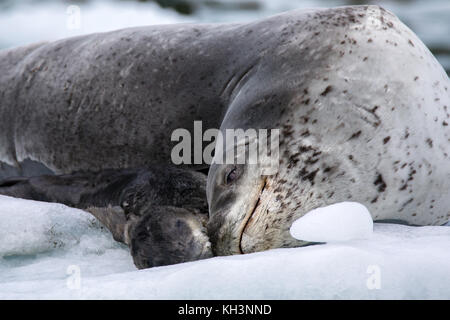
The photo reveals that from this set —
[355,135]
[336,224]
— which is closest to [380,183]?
[355,135]

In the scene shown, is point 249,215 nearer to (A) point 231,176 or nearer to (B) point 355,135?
(A) point 231,176

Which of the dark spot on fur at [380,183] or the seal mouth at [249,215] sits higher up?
the dark spot on fur at [380,183]

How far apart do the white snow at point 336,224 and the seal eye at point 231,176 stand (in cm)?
27

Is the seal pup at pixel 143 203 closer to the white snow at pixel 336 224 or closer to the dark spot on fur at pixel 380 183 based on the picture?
the white snow at pixel 336 224

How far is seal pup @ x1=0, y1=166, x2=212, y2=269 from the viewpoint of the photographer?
8.12 ft

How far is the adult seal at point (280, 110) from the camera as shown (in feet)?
8.36

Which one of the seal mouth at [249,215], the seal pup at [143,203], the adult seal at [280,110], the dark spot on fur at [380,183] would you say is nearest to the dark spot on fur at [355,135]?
the adult seal at [280,110]

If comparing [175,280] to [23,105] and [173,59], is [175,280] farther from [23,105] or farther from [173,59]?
[23,105]

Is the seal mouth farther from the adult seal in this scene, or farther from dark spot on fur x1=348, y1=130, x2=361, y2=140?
dark spot on fur x1=348, y1=130, x2=361, y2=140

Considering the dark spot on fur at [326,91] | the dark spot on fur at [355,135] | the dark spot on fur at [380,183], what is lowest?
the dark spot on fur at [380,183]

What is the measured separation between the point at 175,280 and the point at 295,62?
1142mm

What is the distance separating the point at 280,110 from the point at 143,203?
633mm
